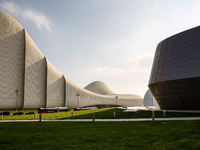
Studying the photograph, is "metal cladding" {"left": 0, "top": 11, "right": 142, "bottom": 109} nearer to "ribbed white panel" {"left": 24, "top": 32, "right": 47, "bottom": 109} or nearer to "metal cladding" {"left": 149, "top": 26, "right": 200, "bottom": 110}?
"ribbed white panel" {"left": 24, "top": 32, "right": 47, "bottom": 109}

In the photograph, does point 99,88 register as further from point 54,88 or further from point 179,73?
point 179,73

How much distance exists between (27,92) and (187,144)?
48.5 meters

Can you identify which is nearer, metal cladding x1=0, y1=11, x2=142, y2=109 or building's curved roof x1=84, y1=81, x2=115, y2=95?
metal cladding x1=0, y1=11, x2=142, y2=109

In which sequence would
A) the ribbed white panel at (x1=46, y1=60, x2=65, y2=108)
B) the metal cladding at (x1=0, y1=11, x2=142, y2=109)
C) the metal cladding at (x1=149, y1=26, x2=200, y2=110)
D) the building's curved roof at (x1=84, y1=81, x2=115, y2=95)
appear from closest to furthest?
the metal cladding at (x1=149, y1=26, x2=200, y2=110)
the metal cladding at (x1=0, y1=11, x2=142, y2=109)
the ribbed white panel at (x1=46, y1=60, x2=65, y2=108)
the building's curved roof at (x1=84, y1=81, x2=115, y2=95)

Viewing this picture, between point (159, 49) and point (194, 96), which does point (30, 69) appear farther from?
point (194, 96)

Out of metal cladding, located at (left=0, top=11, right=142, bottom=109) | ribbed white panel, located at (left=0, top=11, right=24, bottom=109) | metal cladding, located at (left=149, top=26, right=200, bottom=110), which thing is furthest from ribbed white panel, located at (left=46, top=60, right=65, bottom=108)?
A: metal cladding, located at (left=149, top=26, right=200, bottom=110)

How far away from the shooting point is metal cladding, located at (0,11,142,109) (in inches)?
1790

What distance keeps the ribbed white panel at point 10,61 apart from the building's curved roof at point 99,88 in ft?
171

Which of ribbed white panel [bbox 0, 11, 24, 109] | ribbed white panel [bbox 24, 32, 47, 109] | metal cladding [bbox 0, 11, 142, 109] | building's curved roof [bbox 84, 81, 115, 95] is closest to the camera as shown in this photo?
ribbed white panel [bbox 0, 11, 24, 109]

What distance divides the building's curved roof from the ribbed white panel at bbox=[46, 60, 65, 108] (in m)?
37.2

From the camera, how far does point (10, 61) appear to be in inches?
1823

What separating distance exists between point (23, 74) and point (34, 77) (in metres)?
3.33

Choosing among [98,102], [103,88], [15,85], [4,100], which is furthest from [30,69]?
[103,88]

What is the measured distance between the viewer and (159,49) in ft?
112
